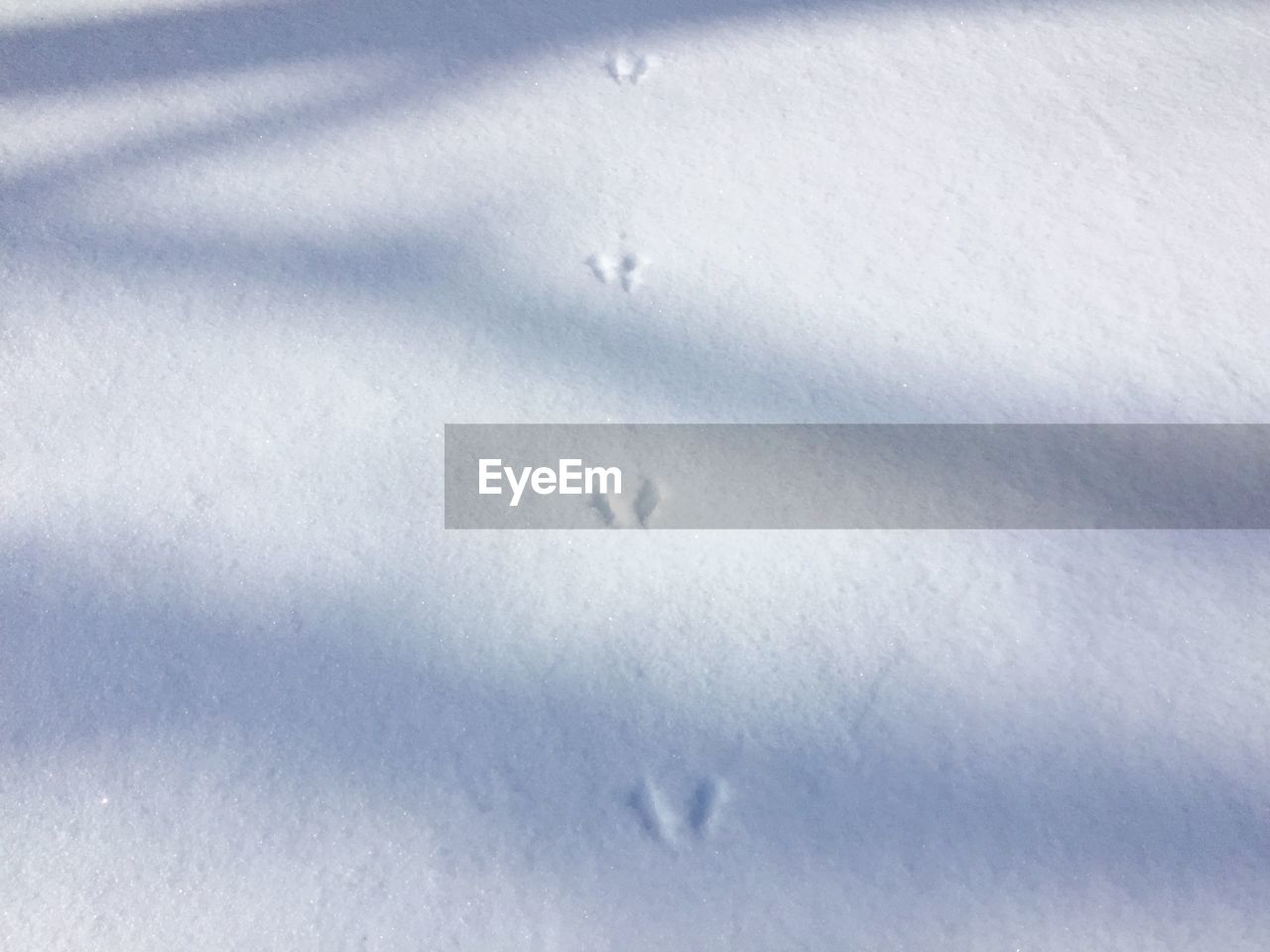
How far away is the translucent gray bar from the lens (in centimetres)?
88

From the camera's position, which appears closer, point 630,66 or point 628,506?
point 628,506

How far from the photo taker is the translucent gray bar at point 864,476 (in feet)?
2.90

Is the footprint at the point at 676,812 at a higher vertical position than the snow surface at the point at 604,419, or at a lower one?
lower

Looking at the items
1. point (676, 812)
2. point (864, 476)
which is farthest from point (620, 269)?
point (676, 812)

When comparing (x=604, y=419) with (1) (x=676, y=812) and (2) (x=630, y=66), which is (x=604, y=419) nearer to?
(1) (x=676, y=812)

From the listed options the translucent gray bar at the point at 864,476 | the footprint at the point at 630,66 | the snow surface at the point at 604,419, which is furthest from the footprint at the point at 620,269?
the footprint at the point at 630,66

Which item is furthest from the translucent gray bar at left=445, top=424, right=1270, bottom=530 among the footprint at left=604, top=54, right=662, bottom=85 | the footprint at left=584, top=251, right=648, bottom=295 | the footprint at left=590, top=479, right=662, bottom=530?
the footprint at left=604, top=54, right=662, bottom=85

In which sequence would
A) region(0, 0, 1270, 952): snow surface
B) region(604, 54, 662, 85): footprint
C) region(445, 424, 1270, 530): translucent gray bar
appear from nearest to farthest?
region(0, 0, 1270, 952): snow surface
region(445, 424, 1270, 530): translucent gray bar
region(604, 54, 662, 85): footprint

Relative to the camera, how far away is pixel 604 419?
0.94m

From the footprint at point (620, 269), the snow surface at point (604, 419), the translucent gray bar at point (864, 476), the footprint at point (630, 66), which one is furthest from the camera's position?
the footprint at point (630, 66)

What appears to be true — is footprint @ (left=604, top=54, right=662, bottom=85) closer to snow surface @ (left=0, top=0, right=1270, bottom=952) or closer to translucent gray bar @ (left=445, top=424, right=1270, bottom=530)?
snow surface @ (left=0, top=0, right=1270, bottom=952)

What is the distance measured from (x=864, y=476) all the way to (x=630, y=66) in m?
0.59

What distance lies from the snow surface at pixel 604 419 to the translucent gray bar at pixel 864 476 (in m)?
0.02

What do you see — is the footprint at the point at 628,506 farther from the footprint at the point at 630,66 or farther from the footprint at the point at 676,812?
the footprint at the point at 630,66
